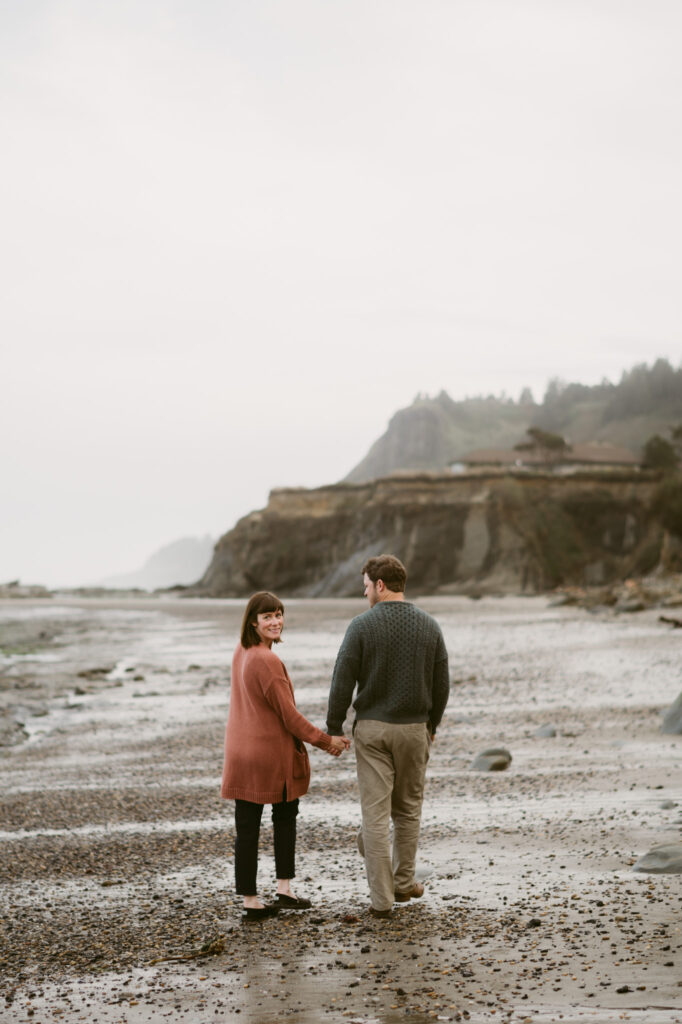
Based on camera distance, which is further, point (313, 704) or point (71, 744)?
point (313, 704)

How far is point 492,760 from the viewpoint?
1059 cm

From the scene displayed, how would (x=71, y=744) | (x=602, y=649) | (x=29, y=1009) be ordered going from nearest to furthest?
(x=29, y=1009)
(x=71, y=744)
(x=602, y=649)

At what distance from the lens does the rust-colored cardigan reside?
634 cm

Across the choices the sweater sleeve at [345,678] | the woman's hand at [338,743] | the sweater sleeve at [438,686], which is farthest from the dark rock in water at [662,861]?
the sweater sleeve at [345,678]

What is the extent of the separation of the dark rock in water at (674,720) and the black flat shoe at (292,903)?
673cm

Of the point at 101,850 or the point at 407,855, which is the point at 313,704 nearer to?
the point at 101,850

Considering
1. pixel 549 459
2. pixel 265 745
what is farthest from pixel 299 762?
pixel 549 459

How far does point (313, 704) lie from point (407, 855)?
33.1 feet

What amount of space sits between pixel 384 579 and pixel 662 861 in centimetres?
239

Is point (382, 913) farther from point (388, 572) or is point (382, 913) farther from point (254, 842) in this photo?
point (388, 572)

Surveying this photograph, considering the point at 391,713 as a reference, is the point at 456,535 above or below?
below

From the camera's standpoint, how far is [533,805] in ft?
28.5

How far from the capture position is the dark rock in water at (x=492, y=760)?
10.5 meters

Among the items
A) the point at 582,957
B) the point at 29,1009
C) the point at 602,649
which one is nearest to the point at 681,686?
the point at 602,649
